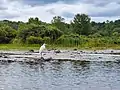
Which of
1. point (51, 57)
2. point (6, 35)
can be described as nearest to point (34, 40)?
point (6, 35)

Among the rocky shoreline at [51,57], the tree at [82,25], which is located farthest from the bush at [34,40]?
the tree at [82,25]

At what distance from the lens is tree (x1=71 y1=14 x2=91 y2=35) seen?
13575cm

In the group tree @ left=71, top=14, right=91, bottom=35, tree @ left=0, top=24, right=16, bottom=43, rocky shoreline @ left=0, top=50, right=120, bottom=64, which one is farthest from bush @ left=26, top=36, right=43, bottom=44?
tree @ left=71, top=14, right=91, bottom=35

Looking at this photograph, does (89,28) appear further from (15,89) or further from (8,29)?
(15,89)

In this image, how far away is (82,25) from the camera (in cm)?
13588

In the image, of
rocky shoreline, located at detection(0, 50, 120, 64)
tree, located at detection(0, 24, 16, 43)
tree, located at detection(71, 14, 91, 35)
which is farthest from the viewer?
tree, located at detection(71, 14, 91, 35)

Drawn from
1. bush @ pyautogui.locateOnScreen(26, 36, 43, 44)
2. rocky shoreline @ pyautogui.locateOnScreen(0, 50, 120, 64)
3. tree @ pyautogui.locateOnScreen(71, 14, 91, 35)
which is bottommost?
rocky shoreline @ pyautogui.locateOnScreen(0, 50, 120, 64)

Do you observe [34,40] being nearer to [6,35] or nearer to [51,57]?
[6,35]

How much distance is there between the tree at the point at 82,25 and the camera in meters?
136

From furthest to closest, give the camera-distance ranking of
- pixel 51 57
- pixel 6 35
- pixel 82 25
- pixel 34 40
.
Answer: pixel 82 25, pixel 6 35, pixel 34 40, pixel 51 57

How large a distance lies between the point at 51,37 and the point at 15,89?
75.3 m

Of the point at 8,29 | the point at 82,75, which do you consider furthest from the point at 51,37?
the point at 82,75

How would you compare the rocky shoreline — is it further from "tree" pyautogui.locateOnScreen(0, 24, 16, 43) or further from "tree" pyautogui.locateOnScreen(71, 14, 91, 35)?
"tree" pyautogui.locateOnScreen(71, 14, 91, 35)

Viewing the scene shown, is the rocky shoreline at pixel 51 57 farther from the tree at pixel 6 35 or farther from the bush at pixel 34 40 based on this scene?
the tree at pixel 6 35
